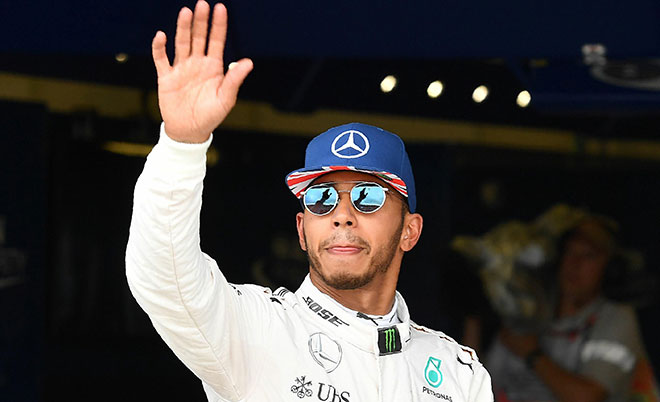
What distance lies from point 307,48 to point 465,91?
198cm

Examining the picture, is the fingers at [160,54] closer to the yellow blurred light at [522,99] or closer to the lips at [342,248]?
the lips at [342,248]

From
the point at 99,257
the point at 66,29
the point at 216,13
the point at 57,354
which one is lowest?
the point at 57,354

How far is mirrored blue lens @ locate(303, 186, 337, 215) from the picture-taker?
242 centimetres

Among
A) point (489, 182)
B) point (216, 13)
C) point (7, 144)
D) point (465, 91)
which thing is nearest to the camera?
point (216, 13)

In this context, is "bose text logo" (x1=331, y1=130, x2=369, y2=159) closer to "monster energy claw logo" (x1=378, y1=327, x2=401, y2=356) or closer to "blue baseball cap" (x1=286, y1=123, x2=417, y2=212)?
"blue baseball cap" (x1=286, y1=123, x2=417, y2=212)

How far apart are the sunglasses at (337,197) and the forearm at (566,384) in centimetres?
293

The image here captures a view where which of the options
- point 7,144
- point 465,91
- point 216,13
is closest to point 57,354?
point 7,144

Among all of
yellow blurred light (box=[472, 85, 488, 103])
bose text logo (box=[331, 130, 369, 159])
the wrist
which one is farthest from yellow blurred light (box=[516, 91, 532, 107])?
bose text logo (box=[331, 130, 369, 159])

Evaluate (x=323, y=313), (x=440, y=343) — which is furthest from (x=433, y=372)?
(x=323, y=313)

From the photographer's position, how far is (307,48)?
346 centimetres

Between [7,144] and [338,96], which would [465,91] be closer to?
[338,96]

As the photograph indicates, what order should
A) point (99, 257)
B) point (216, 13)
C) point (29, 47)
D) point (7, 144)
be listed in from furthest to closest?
point (99, 257) → point (7, 144) → point (29, 47) → point (216, 13)

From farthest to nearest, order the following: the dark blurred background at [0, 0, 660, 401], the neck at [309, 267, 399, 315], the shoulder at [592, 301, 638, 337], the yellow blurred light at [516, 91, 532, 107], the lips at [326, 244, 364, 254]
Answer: the shoulder at [592, 301, 638, 337] < the yellow blurred light at [516, 91, 532, 107] < the dark blurred background at [0, 0, 660, 401] < the neck at [309, 267, 399, 315] < the lips at [326, 244, 364, 254]

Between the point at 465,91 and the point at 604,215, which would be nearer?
the point at 465,91
